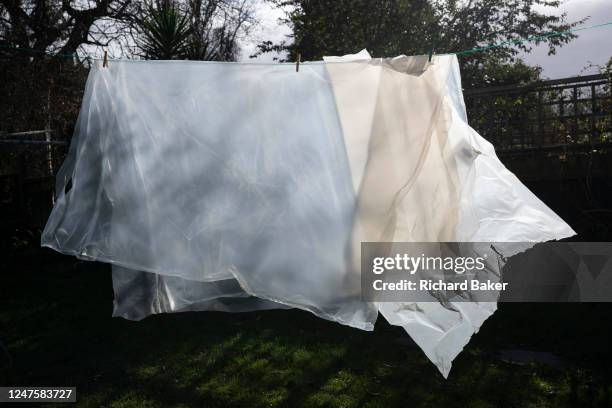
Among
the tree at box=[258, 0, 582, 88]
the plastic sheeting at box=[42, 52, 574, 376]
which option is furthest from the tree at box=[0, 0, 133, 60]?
the plastic sheeting at box=[42, 52, 574, 376]

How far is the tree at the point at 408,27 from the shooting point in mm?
10523

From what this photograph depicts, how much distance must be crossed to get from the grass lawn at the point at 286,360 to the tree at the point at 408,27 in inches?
257

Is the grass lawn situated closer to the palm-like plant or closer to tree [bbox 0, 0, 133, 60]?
the palm-like plant

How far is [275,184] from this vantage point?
2959 mm

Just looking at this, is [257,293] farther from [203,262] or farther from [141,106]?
[141,106]

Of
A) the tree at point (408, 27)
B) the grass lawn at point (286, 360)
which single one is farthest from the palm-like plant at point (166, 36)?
the tree at point (408, 27)

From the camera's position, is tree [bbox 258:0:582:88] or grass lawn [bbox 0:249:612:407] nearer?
grass lawn [bbox 0:249:612:407]

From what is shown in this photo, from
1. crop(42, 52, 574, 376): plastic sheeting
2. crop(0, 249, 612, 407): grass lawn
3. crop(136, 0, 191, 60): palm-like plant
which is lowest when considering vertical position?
crop(0, 249, 612, 407): grass lawn

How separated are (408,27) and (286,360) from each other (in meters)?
8.37

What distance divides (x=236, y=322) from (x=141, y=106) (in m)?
2.35

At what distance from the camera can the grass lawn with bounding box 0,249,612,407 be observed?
11.2 feet

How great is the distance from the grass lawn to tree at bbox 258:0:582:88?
6.52 m

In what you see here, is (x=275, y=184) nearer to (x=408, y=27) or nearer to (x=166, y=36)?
(x=166, y=36)

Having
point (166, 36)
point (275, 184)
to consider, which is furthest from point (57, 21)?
point (275, 184)
